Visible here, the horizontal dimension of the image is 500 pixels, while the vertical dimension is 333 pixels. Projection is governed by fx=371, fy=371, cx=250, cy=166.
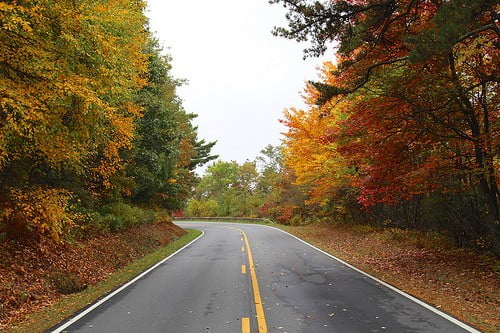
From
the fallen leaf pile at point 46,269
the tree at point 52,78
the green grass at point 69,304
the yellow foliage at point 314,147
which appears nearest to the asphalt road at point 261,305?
the green grass at point 69,304

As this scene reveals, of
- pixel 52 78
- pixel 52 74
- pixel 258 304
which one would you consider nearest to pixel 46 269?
pixel 52 78

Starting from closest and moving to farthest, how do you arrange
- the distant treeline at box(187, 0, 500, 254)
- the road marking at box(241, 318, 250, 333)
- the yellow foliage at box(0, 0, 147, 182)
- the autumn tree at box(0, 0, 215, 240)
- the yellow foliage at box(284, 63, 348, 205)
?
the road marking at box(241, 318, 250, 333) → the yellow foliage at box(0, 0, 147, 182) → the autumn tree at box(0, 0, 215, 240) → the distant treeline at box(187, 0, 500, 254) → the yellow foliage at box(284, 63, 348, 205)

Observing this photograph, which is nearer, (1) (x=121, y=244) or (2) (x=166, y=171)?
(1) (x=121, y=244)

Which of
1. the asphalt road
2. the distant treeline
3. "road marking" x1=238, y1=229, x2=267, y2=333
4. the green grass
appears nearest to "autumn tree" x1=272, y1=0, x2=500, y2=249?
the distant treeline

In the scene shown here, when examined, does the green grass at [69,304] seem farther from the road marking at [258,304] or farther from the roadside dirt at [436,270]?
the roadside dirt at [436,270]

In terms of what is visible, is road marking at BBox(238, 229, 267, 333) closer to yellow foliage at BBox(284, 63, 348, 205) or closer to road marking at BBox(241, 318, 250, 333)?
road marking at BBox(241, 318, 250, 333)

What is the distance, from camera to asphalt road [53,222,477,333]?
6090mm

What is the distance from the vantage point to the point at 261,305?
7410 millimetres

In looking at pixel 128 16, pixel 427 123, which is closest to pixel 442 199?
pixel 427 123

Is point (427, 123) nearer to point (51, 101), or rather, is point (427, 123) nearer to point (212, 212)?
point (51, 101)

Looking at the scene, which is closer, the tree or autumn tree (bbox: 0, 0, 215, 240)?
the tree

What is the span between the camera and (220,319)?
257 inches

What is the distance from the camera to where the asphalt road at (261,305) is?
20.0 ft

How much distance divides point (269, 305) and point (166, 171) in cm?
1645
